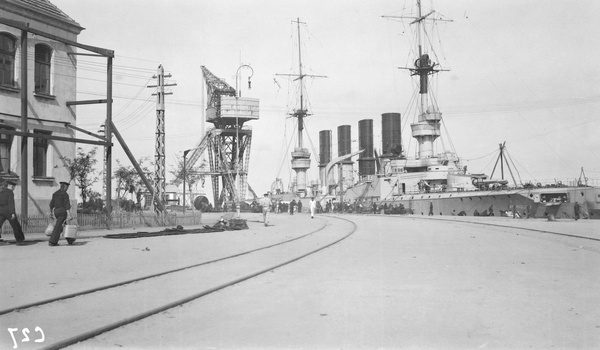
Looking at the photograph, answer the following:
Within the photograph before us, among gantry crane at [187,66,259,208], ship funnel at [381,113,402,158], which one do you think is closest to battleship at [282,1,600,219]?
ship funnel at [381,113,402,158]

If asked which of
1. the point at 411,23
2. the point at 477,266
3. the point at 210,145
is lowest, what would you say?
the point at 477,266

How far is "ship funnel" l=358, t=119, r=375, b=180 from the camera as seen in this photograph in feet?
229

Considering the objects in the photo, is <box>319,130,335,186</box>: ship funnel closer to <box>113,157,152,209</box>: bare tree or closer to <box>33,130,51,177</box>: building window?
<box>113,157,152,209</box>: bare tree

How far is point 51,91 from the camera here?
17625 millimetres

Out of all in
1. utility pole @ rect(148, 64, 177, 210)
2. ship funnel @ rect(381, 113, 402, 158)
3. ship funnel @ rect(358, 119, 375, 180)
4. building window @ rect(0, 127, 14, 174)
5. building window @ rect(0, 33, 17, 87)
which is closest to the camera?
building window @ rect(0, 127, 14, 174)

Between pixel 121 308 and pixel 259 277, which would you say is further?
pixel 259 277

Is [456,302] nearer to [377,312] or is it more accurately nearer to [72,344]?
[377,312]

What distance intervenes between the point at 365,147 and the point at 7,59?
57.4m

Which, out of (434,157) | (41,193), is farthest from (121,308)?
(434,157)

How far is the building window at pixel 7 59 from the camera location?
16.1m

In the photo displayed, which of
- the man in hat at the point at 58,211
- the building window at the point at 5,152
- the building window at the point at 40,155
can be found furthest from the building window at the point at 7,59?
the man in hat at the point at 58,211

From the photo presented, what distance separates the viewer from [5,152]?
53.1 feet

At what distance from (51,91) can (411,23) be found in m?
45.9

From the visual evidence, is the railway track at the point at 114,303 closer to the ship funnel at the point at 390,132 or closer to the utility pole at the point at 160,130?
the utility pole at the point at 160,130
